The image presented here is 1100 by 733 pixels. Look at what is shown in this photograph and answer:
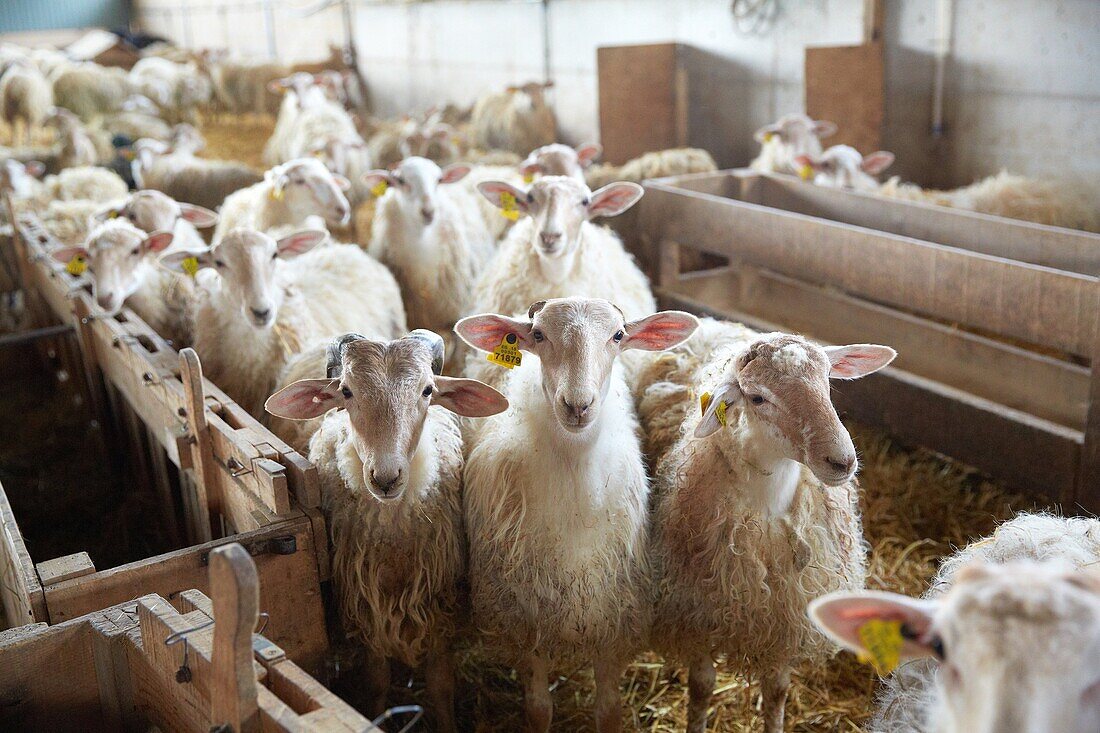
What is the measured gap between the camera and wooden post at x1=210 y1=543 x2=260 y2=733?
1.73 meters

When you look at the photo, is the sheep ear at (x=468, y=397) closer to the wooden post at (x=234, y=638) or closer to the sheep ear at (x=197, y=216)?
the wooden post at (x=234, y=638)

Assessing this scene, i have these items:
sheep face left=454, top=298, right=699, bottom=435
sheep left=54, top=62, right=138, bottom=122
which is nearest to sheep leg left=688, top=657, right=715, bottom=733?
sheep face left=454, top=298, right=699, bottom=435

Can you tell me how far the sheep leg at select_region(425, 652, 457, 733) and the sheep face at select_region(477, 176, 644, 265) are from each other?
1.97 m

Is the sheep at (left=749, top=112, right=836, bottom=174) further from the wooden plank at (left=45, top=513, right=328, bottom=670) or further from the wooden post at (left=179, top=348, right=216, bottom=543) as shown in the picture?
the wooden plank at (left=45, top=513, right=328, bottom=670)

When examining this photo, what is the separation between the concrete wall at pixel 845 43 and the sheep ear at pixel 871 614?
6096 millimetres

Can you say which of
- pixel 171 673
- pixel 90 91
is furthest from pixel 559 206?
pixel 90 91

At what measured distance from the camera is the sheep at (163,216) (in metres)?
5.64

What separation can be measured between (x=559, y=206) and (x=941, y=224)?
2.72 m

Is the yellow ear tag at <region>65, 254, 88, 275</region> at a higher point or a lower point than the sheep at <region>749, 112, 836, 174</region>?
lower

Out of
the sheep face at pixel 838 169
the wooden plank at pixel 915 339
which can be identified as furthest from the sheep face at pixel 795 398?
the sheep face at pixel 838 169

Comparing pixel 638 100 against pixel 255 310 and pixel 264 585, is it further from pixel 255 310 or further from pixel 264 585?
pixel 264 585

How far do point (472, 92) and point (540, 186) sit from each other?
9966 millimetres

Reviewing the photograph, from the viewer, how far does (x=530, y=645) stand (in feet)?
9.98

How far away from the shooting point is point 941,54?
7379 mm
